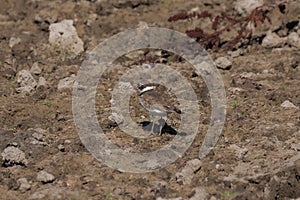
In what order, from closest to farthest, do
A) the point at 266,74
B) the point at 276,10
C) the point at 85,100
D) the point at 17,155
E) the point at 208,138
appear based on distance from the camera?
the point at 17,155
the point at 208,138
the point at 85,100
the point at 266,74
the point at 276,10

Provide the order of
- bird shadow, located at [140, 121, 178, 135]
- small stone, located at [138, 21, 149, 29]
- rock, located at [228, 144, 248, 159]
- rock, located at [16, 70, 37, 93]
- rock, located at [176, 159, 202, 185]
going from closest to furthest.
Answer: rock, located at [176, 159, 202, 185] < rock, located at [228, 144, 248, 159] < bird shadow, located at [140, 121, 178, 135] < rock, located at [16, 70, 37, 93] < small stone, located at [138, 21, 149, 29]

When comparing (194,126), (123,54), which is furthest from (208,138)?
(123,54)

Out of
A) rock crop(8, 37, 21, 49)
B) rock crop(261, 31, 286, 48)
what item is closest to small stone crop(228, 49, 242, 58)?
rock crop(261, 31, 286, 48)

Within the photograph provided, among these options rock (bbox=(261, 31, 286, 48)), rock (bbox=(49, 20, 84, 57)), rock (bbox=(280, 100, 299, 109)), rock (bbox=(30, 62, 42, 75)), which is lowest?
rock (bbox=(280, 100, 299, 109))

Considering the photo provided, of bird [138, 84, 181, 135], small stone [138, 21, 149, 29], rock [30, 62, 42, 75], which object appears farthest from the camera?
small stone [138, 21, 149, 29]

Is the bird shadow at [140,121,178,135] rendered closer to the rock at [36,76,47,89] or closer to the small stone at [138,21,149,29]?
the rock at [36,76,47,89]

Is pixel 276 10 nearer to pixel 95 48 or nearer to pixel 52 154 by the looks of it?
pixel 95 48
